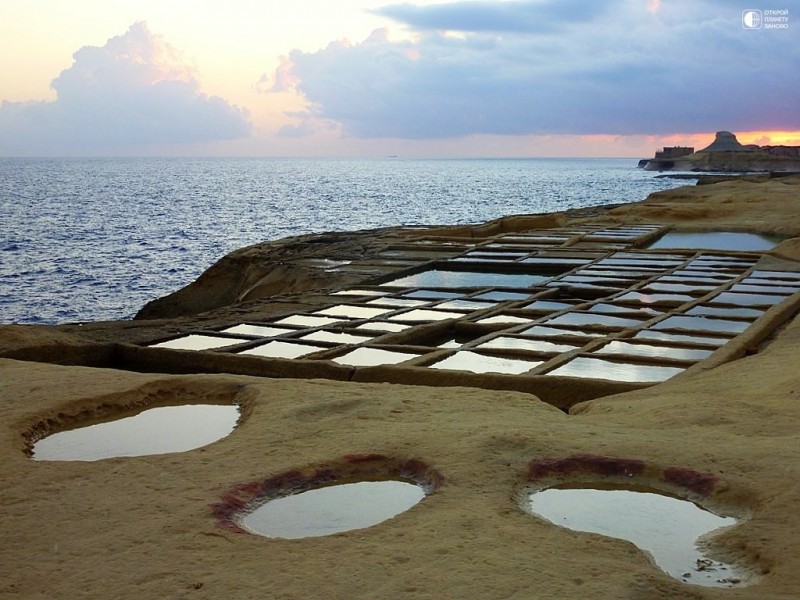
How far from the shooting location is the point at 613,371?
7000mm

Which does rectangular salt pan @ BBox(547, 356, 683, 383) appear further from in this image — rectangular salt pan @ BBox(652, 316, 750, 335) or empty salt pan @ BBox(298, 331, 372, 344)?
empty salt pan @ BBox(298, 331, 372, 344)

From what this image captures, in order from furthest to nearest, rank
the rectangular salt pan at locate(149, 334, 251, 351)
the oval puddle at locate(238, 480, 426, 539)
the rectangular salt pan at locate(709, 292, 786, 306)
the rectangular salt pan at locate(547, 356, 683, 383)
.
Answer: the rectangular salt pan at locate(709, 292, 786, 306), the rectangular salt pan at locate(149, 334, 251, 351), the rectangular salt pan at locate(547, 356, 683, 383), the oval puddle at locate(238, 480, 426, 539)

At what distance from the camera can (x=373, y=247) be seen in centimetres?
1664

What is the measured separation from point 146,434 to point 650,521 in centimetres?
293

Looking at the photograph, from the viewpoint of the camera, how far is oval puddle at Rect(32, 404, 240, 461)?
4930 mm

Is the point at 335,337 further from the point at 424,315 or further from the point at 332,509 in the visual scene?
the point at 332,509

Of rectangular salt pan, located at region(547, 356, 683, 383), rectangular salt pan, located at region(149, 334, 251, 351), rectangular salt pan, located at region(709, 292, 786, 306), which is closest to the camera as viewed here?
rectangular salt pan, located at region(547, 356, 683, 383)

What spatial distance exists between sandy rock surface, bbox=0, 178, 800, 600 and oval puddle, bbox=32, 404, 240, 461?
5.2 inches

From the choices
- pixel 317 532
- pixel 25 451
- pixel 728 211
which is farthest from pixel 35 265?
pixel 317 532

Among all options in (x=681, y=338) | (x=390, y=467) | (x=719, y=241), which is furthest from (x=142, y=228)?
(x=390, y=467)

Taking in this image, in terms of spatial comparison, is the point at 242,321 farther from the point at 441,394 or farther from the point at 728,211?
the point at 728,211

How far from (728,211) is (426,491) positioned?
1988 centimetres

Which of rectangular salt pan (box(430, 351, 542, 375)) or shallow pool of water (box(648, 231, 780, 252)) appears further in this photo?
shallow pool of water (box(648, 231, 780, 252))

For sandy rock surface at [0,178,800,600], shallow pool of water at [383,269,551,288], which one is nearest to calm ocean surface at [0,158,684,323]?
shallow pool of water at [383,269,551,288]
